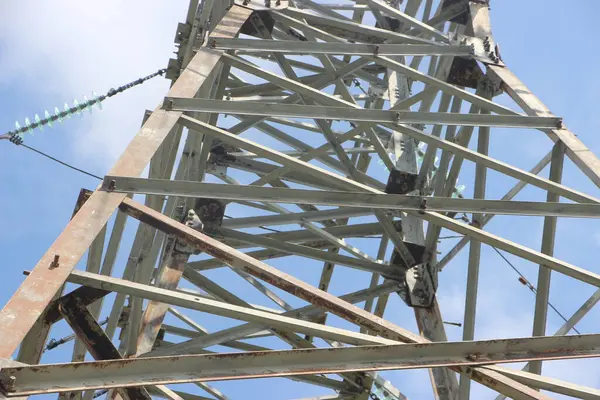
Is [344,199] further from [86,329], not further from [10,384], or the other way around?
[10,384]

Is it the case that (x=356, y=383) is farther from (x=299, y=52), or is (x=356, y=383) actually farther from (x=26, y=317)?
(x=26, y=317)

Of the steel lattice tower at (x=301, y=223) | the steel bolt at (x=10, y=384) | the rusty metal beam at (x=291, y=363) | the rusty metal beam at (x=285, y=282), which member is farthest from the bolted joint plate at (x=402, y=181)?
the steel bolt at (x=10, y=384)

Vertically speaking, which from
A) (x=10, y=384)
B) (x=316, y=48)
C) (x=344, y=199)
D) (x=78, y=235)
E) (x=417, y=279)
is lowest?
(x=10, y=384)

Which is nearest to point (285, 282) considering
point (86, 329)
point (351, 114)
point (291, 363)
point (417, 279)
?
point (291, 363)

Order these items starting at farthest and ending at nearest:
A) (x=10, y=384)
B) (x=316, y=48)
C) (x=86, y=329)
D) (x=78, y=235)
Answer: (x=316, y=48) < (x=78, y=235) < (x=86, y=329) < (x=10, y=384)

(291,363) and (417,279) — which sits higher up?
(417,279)

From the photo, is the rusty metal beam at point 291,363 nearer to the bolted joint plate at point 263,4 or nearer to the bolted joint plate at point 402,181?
the bolted joint plate at point 402,181

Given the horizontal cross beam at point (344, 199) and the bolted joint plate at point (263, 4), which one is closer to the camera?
the horizontal cross beam at point (344, 199)

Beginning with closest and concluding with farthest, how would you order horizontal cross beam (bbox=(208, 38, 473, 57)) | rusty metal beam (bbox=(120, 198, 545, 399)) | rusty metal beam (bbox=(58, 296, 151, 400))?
rusty metal beam (bbox=(58, 296, 151, 400)) < rusty metal beam (bbox=(120, 198, 545, 399)) < horizontal cross beam (bbox=(208, 38, 473, 57))

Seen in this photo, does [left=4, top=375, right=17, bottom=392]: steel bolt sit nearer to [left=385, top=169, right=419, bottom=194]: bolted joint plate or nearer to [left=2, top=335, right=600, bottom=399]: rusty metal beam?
[left=2, top=335, right=600, bottom=399]: rusty metal beam

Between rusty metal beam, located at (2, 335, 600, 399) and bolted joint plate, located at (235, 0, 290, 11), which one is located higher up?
bolted joint plate, located at (235, 0, 290, 11)

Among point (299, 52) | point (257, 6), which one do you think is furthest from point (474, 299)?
point (257, 6)

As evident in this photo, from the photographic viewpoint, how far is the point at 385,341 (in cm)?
614

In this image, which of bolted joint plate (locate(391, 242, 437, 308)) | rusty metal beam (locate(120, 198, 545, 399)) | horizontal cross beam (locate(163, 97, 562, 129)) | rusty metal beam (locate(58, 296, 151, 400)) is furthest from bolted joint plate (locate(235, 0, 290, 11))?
rusty metal beam (locate(58, 296, 151, 400))
